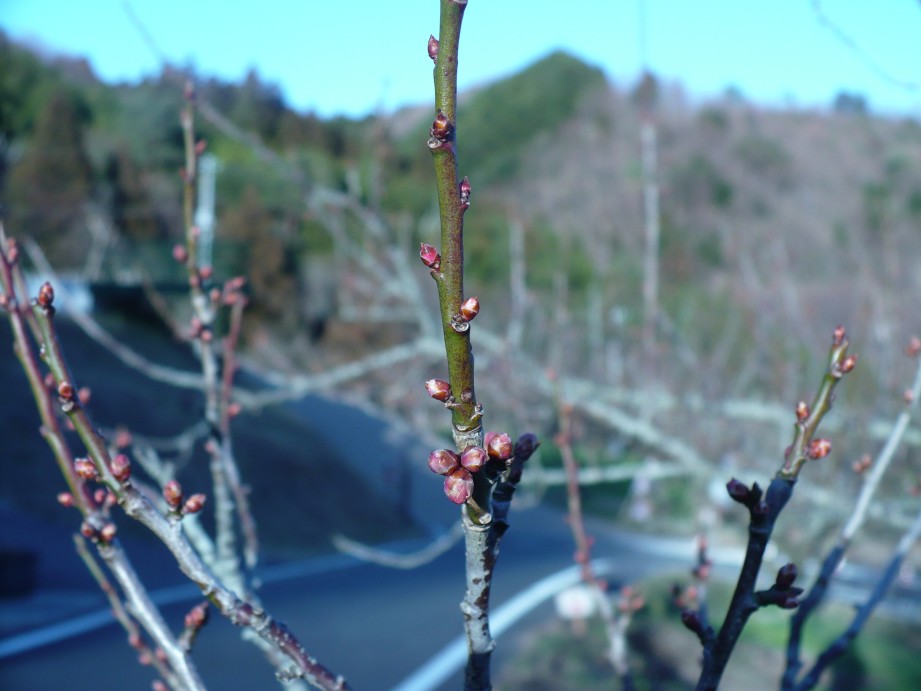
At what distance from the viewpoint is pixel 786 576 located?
112 centimetres

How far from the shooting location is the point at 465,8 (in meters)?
0.75

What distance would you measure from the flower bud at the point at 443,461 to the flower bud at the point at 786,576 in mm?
532

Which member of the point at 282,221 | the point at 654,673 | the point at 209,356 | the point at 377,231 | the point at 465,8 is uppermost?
the point at 282,221

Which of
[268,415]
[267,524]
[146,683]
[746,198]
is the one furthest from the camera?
[268,415]

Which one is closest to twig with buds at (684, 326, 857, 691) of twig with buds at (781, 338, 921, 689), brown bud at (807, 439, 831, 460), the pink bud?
brown bud at (807, 439, 831, 460)

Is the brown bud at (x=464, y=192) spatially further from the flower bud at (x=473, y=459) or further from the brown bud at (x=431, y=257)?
the flower bud at (x=473, y=459)

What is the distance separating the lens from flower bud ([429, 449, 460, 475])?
2.56 ft

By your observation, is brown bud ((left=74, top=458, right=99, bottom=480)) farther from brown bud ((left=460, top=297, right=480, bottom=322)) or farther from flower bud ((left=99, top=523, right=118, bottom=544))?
brown bud ((left=460, top=297, right=480, bottom=322))

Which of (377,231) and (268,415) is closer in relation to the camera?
(377,231)

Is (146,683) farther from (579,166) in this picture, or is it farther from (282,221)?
(579,166)

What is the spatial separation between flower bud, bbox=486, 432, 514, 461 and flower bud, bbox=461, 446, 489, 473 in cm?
2

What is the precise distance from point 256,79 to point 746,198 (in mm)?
7133

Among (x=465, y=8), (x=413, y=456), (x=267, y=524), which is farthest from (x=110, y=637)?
(x=413, y=456)

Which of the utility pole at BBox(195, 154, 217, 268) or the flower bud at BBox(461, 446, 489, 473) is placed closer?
the flower bud at BBox(461, 446, 489, 473)
